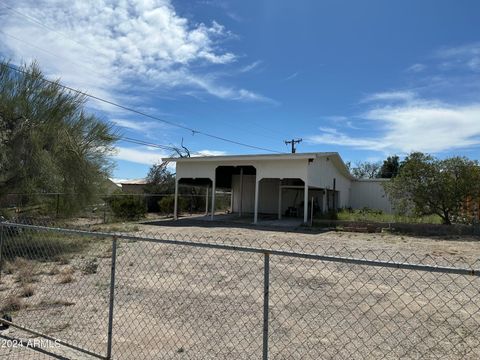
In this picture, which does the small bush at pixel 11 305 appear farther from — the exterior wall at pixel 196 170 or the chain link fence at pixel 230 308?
the exterior wall at pixel 196 170

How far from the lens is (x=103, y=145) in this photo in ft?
48.6

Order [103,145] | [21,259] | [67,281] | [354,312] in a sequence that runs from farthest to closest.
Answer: [103,145] < [21,259] < [67,281] < [354,312]

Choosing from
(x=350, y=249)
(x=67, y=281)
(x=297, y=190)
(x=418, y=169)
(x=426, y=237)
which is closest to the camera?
(x=67, y=281)

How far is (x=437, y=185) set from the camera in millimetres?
19594

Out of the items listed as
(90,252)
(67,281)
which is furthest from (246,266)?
(90,252)

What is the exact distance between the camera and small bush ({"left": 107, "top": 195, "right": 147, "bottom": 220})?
22.8m

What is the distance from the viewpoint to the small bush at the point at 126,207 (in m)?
22.8

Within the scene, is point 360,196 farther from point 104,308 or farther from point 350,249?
point 104,308

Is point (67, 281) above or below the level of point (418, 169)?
below

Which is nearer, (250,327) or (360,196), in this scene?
(250,327)

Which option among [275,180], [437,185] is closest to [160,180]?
[275,180]

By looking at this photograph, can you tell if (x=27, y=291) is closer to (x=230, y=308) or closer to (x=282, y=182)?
(x=230, y=308)

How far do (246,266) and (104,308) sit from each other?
162 inches

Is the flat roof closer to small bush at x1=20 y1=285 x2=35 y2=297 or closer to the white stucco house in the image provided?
the white stucco house
